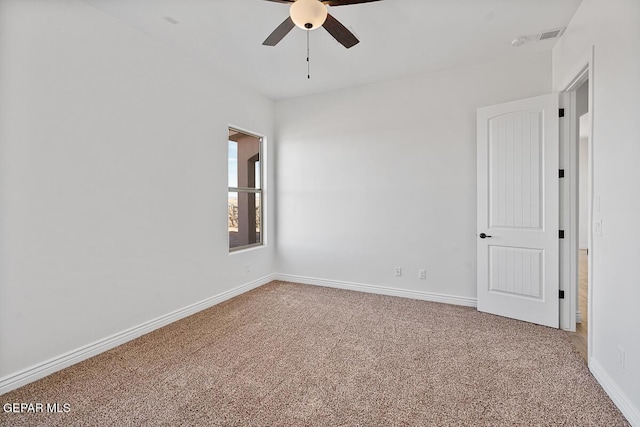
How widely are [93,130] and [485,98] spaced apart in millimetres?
3869

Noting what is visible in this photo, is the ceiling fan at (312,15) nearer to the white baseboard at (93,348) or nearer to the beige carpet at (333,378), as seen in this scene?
the beige carpet at (333,378)

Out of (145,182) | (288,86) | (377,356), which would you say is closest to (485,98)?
(288,86)

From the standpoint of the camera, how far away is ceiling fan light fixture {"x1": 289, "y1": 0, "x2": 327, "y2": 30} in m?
1.78

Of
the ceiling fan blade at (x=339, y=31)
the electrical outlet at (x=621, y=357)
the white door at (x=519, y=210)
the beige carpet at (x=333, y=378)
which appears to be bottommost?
the beige carpet at (x=333, y=378)

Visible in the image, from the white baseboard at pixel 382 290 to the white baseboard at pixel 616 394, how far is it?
1.37 meters

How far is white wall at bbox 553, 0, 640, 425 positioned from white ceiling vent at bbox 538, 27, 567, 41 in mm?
431

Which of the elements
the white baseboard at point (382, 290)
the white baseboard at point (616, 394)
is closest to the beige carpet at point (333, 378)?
the white baseboard at point (616, 394)

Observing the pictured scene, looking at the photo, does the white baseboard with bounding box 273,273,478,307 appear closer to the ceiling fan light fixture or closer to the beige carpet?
the beige carpet

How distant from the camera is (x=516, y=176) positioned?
298cm

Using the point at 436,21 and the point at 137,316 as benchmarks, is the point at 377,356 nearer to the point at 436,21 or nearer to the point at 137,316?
the point at 137,316

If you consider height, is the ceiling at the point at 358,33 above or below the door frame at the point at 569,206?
above

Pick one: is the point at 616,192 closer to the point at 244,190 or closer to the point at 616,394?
the point at 616,394

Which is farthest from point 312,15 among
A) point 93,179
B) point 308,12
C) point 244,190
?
point 244,190

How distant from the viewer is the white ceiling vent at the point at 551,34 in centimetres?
262
